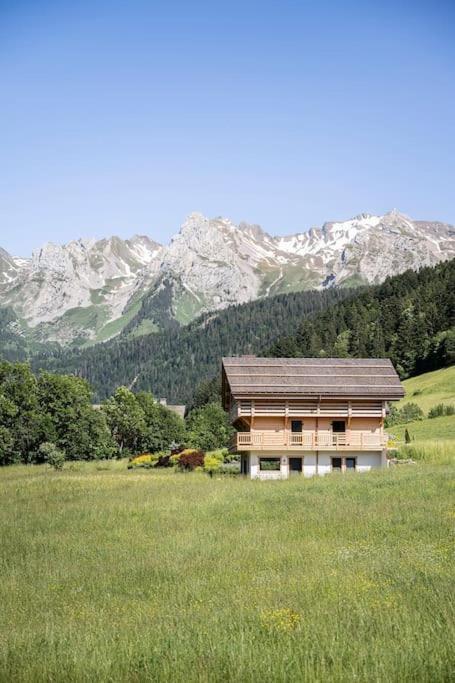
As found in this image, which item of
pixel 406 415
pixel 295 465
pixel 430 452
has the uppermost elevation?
pixel 406 415

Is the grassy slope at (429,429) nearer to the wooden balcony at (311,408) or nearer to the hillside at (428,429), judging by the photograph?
the hillside at (428,429)

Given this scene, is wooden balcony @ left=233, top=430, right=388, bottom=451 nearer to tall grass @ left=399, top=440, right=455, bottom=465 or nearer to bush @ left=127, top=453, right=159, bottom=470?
tall grass @ left=399, top=440, right=455, bottom=465

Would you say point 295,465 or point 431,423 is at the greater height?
point 431,423

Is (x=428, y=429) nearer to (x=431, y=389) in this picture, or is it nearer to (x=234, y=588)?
(x=431, y=389)

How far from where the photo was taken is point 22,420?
89312mm

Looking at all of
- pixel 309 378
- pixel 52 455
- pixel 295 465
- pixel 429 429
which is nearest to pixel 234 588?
pixel 309 378

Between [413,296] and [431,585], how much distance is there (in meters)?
139

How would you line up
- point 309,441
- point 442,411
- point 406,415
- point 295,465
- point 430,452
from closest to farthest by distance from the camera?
point 309,441 < point 430,452 < point 295,465 < point 442,411 < point 406,415

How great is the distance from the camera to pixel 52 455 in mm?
74375

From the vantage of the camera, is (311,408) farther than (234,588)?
Yes

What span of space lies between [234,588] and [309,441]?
37.5 meters

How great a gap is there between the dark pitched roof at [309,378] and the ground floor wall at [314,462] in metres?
4.34

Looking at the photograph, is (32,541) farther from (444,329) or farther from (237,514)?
(444,329)

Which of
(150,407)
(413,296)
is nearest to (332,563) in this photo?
(150,407)
